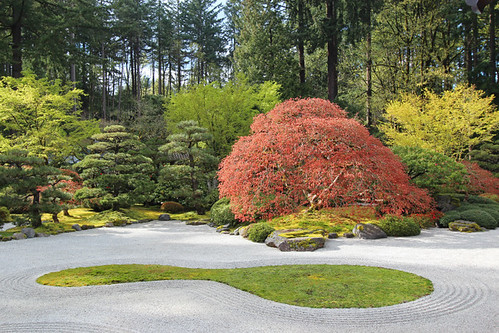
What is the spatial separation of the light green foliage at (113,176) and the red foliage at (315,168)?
6390 millimetres

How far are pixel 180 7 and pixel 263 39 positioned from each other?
74.5 ft

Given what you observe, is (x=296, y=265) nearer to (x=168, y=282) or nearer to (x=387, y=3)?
(x=168, y=282)

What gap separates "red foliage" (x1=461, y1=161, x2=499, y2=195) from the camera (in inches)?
551

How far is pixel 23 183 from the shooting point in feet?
37.1

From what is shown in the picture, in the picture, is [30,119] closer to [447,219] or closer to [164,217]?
[164,217]

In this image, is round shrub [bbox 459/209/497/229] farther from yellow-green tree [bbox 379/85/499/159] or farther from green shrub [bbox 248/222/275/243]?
green shrub [bbox 248/222/275/243]

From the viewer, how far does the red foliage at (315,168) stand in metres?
10.2

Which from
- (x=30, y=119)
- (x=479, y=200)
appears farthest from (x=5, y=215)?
(x=479, y=200)

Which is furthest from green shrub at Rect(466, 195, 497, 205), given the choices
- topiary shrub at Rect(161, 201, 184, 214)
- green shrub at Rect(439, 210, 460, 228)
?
topiary shrub at Rect(161, 201, 184, 214)

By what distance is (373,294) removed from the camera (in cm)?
516

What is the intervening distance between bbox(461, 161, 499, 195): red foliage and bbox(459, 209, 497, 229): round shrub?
152 centimetres

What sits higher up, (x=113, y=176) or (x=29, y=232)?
(x=113, y=176)

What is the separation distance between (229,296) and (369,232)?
629 centimetres

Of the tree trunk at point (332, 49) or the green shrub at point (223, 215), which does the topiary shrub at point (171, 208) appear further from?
the tree trunk at point (332, 49)
